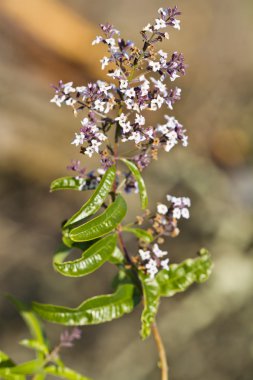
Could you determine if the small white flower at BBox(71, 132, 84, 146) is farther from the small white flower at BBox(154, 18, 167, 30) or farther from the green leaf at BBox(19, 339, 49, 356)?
the green leaf at BBox(19, 339, 49, 356)

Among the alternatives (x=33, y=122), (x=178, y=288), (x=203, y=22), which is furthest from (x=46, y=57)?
(x=178, y=288)

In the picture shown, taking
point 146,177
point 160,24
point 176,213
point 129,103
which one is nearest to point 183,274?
point 176,213

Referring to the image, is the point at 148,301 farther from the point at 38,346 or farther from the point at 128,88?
the point at 128,88

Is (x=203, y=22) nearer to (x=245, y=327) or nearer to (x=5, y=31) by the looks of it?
(x=5, y=31)

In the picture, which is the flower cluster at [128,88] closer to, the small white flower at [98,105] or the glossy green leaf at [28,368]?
the small white flower at [98,105]

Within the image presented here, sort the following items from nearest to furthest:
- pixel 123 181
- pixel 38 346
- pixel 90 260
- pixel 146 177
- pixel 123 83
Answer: pixel 123 83 < pixel 90 260 < pixel 123 181 < pixel 38 346 < pixel 146 177

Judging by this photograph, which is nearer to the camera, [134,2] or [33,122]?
[33,122]
